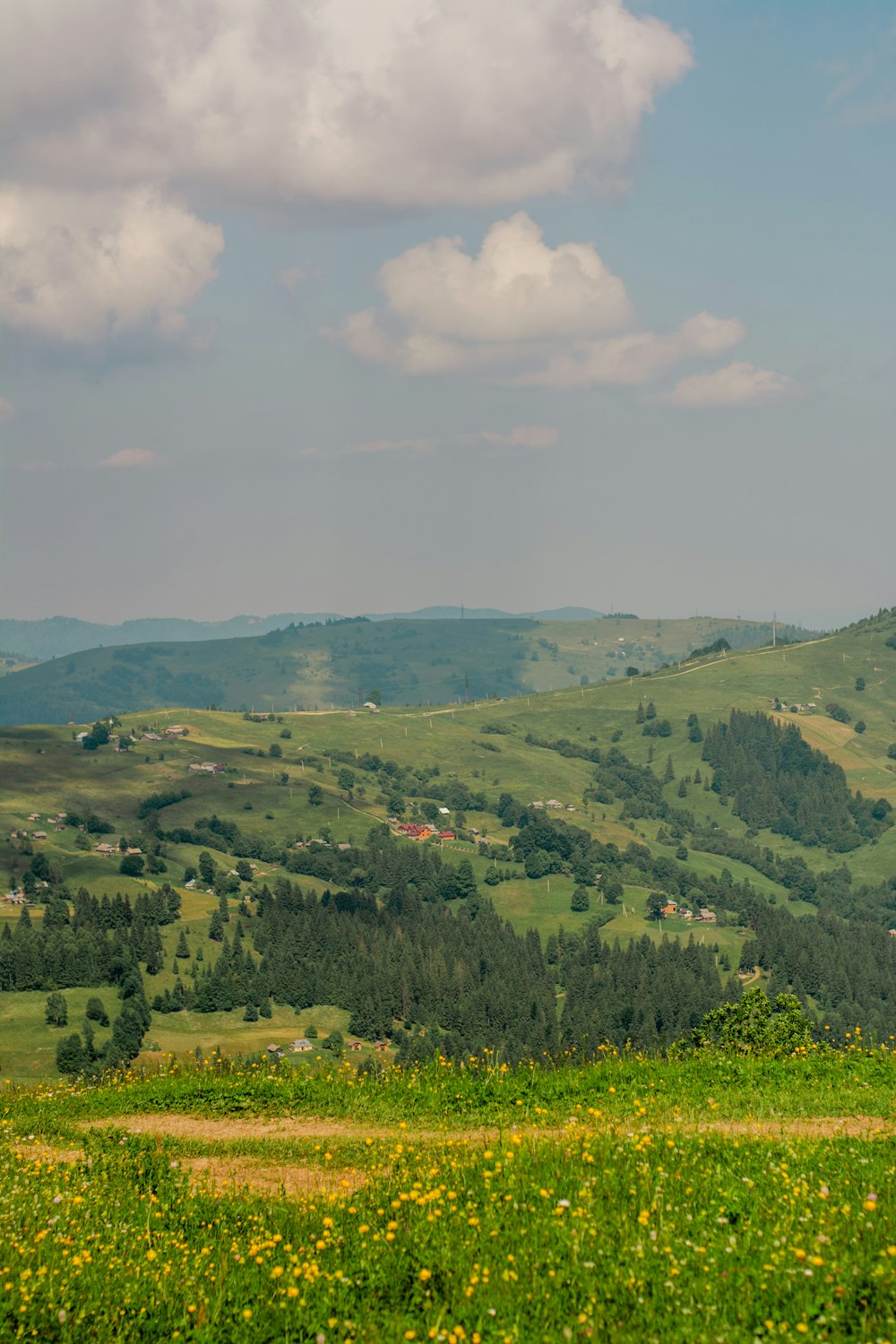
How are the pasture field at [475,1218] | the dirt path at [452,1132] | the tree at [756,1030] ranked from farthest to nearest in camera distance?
the tree at [756,1030] → the dirt path at [452,1132] → the pasture field at [475,1218]

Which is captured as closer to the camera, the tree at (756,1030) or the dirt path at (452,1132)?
the dirt path at (452,1132)

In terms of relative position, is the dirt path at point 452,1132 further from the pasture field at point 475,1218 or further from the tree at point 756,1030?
the tree at point 756,1030

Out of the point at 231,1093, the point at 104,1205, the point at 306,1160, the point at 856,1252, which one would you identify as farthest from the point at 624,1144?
the point at 231,1093

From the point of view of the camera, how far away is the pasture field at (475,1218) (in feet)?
45.9

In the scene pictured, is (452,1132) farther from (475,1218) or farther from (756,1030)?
(756,1030)

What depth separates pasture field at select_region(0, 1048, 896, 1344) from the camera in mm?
13977

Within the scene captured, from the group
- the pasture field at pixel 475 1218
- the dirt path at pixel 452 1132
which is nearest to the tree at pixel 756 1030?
the pasture field at pixel 475 1218

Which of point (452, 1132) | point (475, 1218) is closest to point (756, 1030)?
point (452, 1132)

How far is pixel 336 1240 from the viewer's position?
1645 centimetres

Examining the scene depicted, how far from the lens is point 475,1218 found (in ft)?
52.2

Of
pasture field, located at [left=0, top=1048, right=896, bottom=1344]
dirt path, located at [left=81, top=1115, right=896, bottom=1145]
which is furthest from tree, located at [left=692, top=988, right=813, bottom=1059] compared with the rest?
dirt path, located at [left=81, top=1115, right=896, bottom=1145]

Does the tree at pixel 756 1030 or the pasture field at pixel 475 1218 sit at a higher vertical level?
the pasture field at pixel 475 1218

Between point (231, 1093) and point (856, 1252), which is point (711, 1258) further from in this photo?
point (231, 1093)

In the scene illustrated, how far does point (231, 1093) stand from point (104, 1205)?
8.34m
